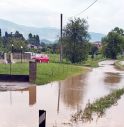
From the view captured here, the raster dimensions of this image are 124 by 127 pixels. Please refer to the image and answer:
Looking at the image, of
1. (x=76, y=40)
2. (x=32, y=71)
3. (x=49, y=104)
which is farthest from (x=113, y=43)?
(x=49, y=104)

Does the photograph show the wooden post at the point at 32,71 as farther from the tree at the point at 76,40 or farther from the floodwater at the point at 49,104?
the tree at the point at 76,40

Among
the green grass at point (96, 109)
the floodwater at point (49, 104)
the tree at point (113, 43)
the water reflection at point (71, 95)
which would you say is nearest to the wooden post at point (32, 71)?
the floodwater at point (49, 104)

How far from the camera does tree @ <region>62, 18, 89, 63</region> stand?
182ft

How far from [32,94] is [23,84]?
12.5ft

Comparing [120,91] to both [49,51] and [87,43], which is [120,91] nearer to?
[87,43]

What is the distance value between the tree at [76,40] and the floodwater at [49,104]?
101ft

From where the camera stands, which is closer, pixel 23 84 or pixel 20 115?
pixel 20 115

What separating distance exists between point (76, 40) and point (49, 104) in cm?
3954

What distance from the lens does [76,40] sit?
184 feet

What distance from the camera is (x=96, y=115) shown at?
1442 centimetres

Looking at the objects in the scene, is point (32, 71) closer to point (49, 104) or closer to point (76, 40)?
point (49, 104)

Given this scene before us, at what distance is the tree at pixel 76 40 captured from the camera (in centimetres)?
5542

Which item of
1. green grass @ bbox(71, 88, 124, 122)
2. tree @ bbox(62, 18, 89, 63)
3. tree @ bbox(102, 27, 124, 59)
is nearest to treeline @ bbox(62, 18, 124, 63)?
tree @ bbox(62, 18, 89, 63)

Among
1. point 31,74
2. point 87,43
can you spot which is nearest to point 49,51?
point 87,43
